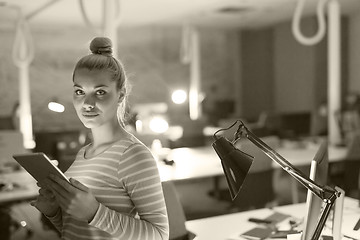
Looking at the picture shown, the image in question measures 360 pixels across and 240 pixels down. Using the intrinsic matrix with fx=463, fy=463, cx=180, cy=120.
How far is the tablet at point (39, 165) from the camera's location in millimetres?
1525

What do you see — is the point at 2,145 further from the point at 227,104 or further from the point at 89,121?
the point at 227,104

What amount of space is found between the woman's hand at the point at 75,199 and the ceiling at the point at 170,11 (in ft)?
22.3

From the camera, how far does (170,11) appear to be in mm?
10266

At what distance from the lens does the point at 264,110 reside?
13844mm

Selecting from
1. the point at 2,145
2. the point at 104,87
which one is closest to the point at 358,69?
the point at 2,145

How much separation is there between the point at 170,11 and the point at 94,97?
348 inches

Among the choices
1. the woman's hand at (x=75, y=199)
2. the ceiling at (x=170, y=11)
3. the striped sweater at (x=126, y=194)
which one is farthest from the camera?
the ceiling at (x=170, y=11)

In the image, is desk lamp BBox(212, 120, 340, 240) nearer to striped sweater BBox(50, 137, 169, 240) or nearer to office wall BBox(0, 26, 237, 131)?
striped sweater BBox(50, 137, 169, 240)

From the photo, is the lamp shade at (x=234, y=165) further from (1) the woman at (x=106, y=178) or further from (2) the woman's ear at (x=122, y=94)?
(2) the woman's ear at (x=122, y=94)

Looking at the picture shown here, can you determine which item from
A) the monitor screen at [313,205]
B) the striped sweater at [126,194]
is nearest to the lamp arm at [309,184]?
the monitor screen at [313,205]

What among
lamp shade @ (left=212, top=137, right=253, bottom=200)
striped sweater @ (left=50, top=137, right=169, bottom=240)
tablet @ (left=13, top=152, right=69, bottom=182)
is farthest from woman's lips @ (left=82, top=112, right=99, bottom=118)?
lamp shade @ (left=212, top=137, right=253, bottom=200)

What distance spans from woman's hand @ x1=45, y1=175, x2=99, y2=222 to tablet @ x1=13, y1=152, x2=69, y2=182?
0.03 metres

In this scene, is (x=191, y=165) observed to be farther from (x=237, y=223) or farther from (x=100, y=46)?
(x=100, y=46)

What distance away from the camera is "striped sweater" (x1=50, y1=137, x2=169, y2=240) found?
159cm
